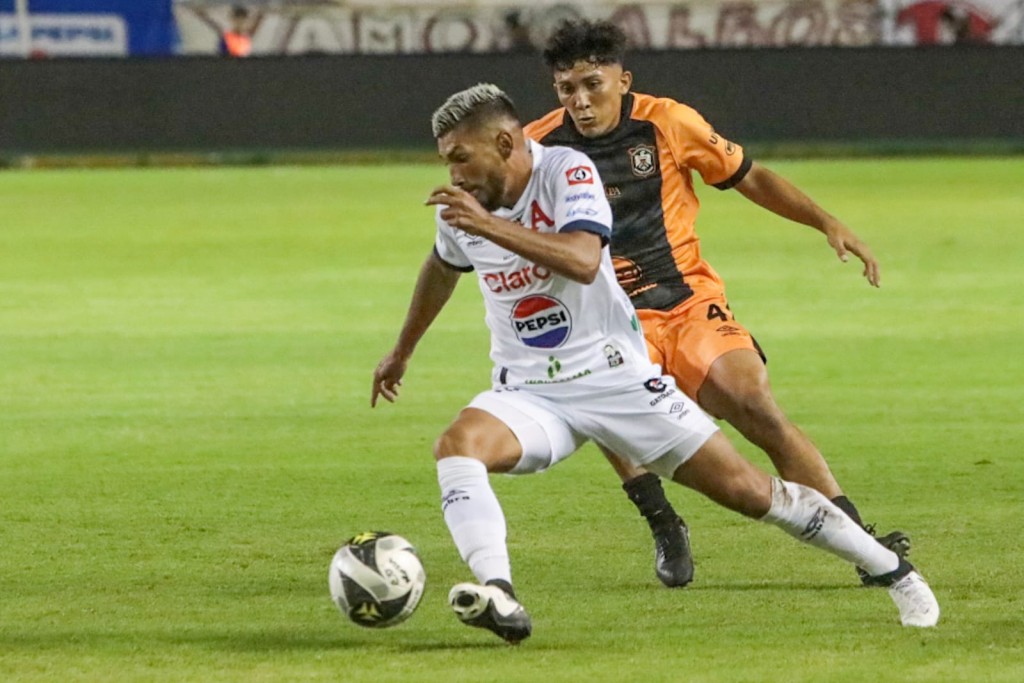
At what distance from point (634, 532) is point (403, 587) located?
2.29 meters

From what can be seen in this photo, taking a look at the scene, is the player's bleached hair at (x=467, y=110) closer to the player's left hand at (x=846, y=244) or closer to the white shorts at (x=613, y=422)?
the white shorts at (x=613, y=422)

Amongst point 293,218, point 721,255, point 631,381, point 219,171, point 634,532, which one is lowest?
point 219,171

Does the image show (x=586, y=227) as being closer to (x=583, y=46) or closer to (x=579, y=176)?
(x=579, y=176)

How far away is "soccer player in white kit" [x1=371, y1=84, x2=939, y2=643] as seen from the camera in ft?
20.1

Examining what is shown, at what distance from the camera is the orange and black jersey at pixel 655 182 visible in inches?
306

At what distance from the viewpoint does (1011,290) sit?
53.6 feet

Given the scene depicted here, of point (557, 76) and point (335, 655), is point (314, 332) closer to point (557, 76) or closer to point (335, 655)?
point (557, 76)

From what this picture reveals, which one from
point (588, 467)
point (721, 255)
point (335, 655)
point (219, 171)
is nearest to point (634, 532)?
point (588, 467)

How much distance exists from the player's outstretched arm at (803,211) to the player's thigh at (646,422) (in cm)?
125

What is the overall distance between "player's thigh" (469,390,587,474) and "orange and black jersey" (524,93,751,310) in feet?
4.88

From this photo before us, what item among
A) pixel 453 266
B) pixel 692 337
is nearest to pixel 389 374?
pixel 453 266

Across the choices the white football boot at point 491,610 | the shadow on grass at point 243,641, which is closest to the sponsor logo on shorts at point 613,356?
the white football boot at point 491,610

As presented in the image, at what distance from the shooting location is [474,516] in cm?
607

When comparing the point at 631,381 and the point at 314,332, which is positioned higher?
the point at 631,381
